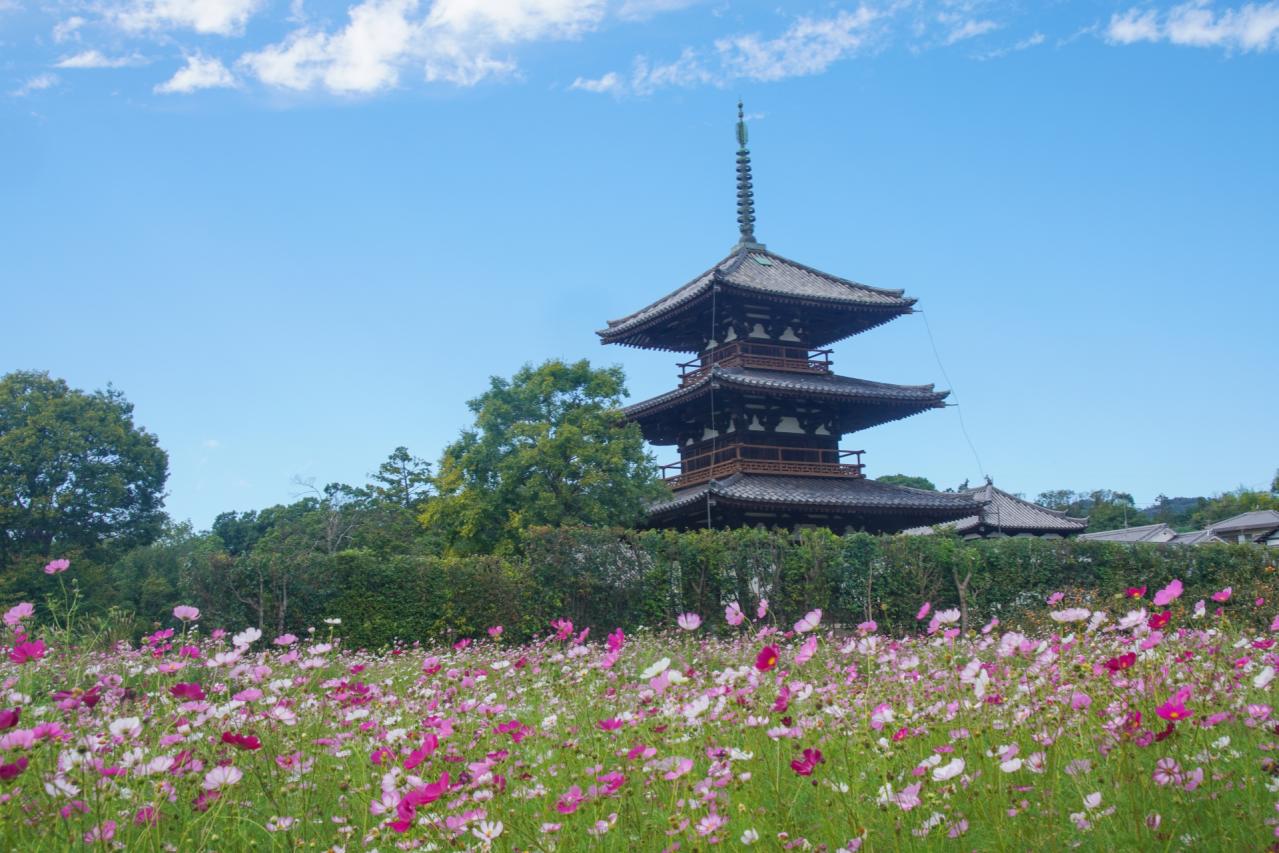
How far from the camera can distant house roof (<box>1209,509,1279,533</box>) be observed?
58750mm

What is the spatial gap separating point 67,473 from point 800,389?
28055 mm

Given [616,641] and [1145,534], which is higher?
[1145,534]

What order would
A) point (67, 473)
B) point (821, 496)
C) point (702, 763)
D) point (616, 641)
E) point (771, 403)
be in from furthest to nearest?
point (67, 473) < point (771, 403) < point (821, 496) < point (616, 641) < point (702, 763)

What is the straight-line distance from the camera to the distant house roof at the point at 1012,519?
38.7 meters

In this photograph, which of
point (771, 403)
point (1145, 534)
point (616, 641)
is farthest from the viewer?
point (1145, 534)

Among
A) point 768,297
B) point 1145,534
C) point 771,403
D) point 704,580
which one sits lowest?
point 704,580

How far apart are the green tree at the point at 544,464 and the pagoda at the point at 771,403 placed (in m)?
1.04

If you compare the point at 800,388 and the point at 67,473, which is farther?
the point at 67,473

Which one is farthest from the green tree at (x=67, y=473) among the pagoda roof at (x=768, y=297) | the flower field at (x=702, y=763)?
the flower field at (x=702, y=763)

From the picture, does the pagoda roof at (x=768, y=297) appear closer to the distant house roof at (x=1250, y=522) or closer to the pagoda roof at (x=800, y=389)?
the pagoda roof at (x=800, y=389)

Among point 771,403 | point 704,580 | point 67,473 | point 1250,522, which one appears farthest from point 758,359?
point 1250,522

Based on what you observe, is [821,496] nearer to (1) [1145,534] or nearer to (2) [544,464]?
(2) [544,464]

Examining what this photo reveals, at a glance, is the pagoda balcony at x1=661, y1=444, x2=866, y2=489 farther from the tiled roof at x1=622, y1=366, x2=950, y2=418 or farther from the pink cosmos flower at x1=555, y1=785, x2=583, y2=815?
the pink cosmos flower at x1=555, y1=785, x2=583, y2=815

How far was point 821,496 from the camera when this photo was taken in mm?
23797
